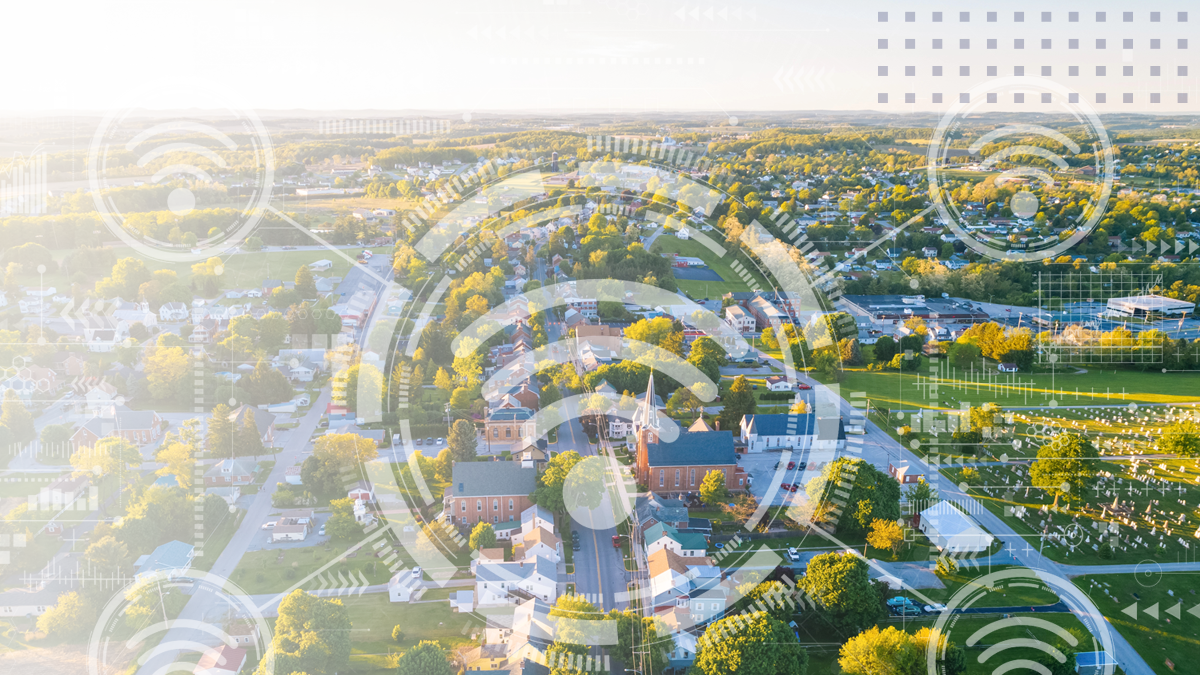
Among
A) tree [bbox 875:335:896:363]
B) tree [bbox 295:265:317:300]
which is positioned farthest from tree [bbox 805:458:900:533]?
tree [bbox 295:265:317:300]

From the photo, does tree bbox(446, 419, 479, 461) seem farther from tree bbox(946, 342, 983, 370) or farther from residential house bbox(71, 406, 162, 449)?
tree bbox(946, 342, 983, 370)

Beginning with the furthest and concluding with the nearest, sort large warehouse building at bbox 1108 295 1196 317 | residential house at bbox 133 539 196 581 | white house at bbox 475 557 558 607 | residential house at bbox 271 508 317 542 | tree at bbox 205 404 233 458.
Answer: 1. large warehouse building at bbox 1108 295 1196 317
2. tree at bbox 205 404 233 458
3. residential house at bbox 271 508 317 542
4. residential house at bbox 133 539 196 581
5. white house at bbox 475 557 558 607

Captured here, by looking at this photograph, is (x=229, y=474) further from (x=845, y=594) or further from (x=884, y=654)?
(x=884, y=654)

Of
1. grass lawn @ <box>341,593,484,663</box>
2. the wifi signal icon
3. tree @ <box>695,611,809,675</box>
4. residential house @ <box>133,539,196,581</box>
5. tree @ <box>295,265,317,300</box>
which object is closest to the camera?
tree @ <box>695,611,809,675</box>

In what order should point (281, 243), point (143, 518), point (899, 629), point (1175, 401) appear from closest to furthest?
1. point (899, 629)
2. point (143, 518)
3. point (1175, 401)
4. point (281, 243)

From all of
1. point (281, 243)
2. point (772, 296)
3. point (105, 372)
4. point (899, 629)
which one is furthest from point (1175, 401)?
point (281, 243)

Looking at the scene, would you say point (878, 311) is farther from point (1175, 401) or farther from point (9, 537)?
point (9, 537)

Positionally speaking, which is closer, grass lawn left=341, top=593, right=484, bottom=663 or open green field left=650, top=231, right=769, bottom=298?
grass lawn left=341, top=593, right=484, bottom=663
